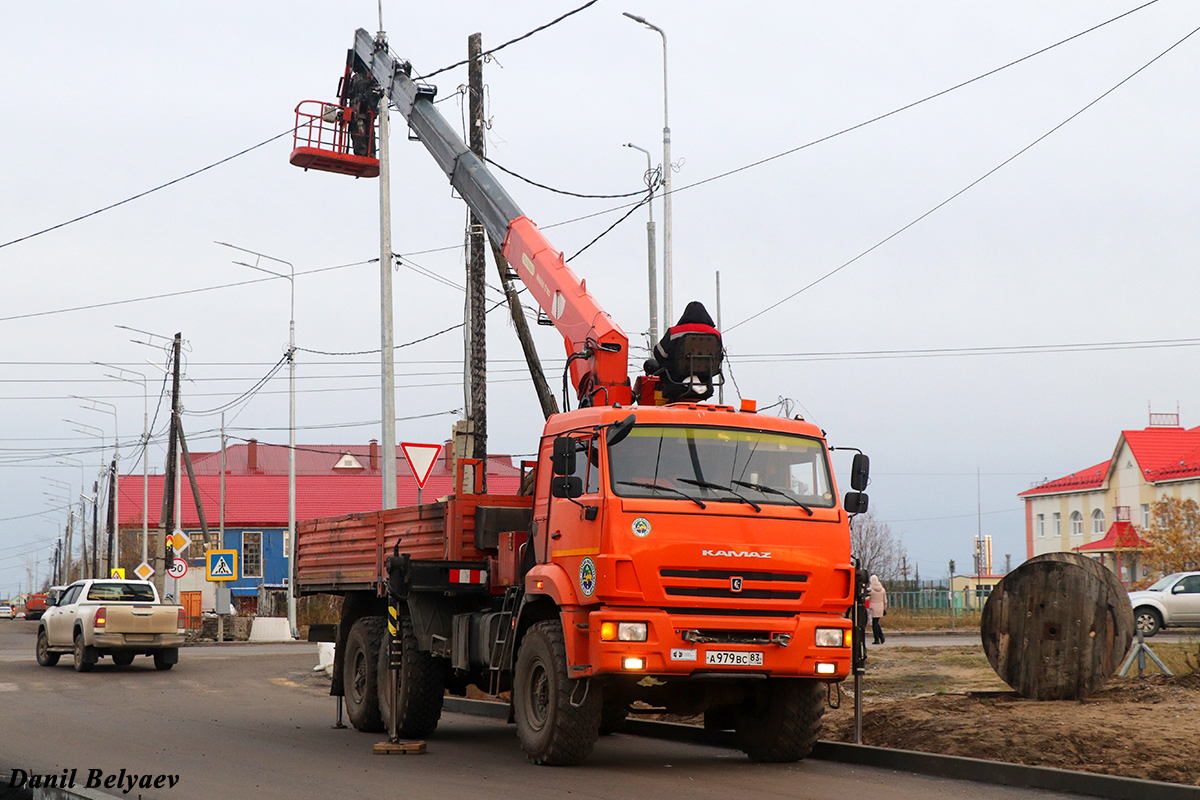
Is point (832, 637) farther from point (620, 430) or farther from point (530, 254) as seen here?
point (530, 254)

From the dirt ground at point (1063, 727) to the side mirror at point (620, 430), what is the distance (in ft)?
12.7

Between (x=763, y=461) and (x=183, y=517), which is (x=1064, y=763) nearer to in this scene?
(x=763, y=461)

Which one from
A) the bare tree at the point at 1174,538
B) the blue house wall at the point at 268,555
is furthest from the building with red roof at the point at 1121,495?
the blue house wall at the point at 268,555

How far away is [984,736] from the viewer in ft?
38.1

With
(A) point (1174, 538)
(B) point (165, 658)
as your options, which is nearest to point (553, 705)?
(B) point (165, 658)

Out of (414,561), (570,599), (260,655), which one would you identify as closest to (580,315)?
(414,561)

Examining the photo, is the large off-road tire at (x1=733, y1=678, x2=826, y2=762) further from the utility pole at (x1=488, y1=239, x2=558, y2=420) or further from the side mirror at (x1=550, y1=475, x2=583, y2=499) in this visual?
the utility pole at (x1=488, y1=239, x2=558, y2=420)

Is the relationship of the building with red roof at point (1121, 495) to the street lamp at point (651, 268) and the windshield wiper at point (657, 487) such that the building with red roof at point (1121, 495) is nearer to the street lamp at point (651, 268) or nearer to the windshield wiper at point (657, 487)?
the street lamp at point (651, 268)

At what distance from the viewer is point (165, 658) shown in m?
25.7

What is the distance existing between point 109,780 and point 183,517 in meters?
69.9

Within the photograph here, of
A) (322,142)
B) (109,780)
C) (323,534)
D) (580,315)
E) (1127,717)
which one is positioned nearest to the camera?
A: (109,780)

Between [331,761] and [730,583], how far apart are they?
389 cm

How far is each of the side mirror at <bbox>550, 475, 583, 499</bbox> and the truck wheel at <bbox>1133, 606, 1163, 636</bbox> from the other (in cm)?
2438

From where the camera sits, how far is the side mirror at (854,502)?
38.3ft
